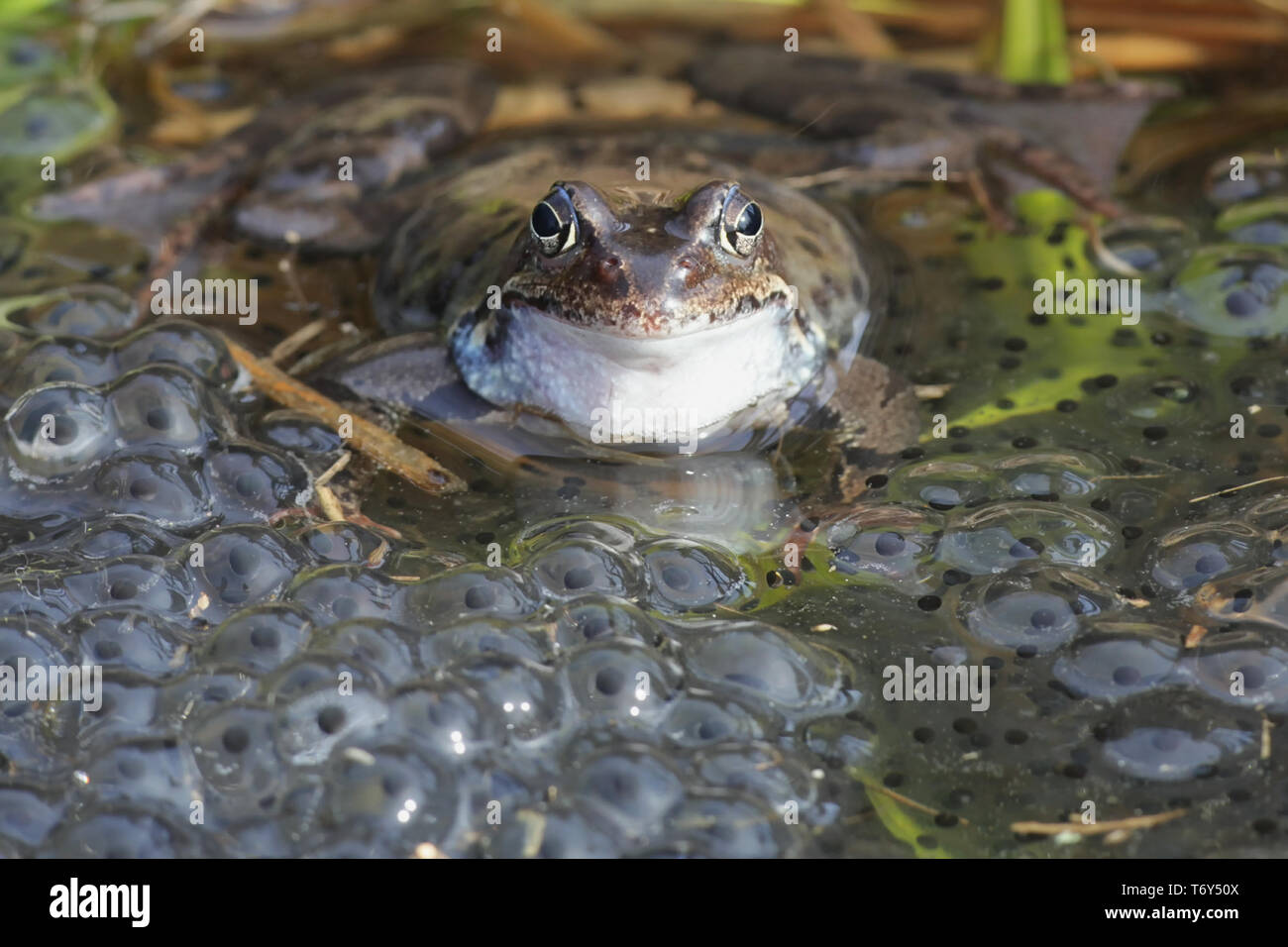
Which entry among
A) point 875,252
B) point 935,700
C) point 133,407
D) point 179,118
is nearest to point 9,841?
point 133,407

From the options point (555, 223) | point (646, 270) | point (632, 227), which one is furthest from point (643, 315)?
point (555, 223)

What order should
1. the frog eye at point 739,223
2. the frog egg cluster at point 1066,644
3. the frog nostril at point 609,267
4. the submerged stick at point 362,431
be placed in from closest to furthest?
1. the frog egg cluster at point 1066,644
2. the frog nostril at point 609,267
3. the frog eye at point 739,223
4. the submerged stick at point 362,431

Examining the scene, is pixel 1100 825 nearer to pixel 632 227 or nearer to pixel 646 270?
pixel 646 270

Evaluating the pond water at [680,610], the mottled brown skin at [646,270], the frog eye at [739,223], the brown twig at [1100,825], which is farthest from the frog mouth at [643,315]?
the brown twig at [1100,825]

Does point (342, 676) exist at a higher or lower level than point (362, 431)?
lower

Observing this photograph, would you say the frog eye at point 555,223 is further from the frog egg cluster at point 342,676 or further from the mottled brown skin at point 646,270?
the frog egg cluster at point 342,676
